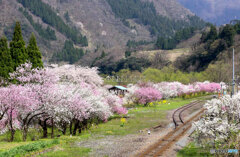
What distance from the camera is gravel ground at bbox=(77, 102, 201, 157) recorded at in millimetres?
18812

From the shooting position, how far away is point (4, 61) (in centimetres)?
3947

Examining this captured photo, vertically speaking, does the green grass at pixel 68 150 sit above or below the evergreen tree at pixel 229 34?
below

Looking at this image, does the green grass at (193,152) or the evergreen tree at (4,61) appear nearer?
the green grass at (193,152)

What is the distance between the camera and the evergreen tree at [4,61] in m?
38.7

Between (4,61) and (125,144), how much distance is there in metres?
25.3

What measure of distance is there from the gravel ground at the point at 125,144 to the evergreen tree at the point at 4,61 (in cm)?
2040

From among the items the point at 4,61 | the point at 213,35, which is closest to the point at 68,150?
the point at 4,61

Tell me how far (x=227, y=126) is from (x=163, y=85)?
61.9 meters

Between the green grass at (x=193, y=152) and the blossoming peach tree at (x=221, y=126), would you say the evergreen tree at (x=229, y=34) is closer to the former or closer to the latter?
the blossoming peach tree at (x=221, y=126)

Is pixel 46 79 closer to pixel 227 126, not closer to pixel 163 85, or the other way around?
pixel 227 126

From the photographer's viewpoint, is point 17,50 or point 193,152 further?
point 17,50

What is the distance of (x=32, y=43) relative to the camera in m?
44.2

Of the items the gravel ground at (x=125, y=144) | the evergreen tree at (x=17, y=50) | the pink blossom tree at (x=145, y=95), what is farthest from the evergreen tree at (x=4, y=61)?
the pink blossom tree at (x=145, y=95)

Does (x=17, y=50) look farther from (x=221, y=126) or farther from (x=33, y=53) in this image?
(x=221, y=126)
